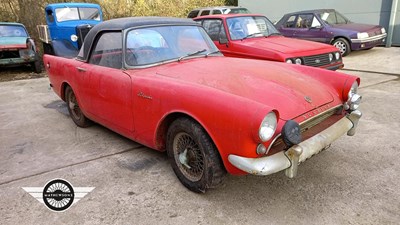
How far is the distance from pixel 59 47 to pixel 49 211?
764 centimetres

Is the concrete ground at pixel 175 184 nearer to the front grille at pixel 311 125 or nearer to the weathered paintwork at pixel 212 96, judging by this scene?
the weathered paintwork at pixel 212 96

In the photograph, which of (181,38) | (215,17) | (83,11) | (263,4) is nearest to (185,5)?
(263,4)

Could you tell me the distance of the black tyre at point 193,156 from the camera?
8.68 ft

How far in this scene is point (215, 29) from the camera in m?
7.03

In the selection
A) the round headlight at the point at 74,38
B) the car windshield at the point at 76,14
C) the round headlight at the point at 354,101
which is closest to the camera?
the round headlight at the point at 354,101

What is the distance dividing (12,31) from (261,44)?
837 cm

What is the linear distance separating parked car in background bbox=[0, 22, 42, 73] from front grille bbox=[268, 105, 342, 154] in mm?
9273

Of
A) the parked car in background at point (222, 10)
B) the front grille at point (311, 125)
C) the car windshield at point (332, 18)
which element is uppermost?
the parked car in background at point (222, 10)

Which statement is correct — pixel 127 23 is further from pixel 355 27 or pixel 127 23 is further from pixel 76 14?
pixel 355 27

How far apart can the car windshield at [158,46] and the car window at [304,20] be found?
8.05m

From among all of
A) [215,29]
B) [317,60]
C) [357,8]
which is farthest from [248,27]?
[357,8]

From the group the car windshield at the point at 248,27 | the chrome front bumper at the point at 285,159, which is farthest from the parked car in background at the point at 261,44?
the chrome front bumper at the point at 285,159

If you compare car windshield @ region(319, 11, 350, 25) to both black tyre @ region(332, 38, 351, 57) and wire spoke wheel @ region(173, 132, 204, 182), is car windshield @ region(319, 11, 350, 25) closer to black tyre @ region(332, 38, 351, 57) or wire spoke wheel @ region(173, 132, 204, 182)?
black tyre @ region(332, 38, 351, 57)

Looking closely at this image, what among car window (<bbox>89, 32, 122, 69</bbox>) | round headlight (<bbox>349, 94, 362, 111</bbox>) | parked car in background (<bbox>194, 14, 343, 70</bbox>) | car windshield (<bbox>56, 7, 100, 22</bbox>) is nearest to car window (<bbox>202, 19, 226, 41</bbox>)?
parked car in background (<bbox>194, 14, 343, 70</bbox>)
